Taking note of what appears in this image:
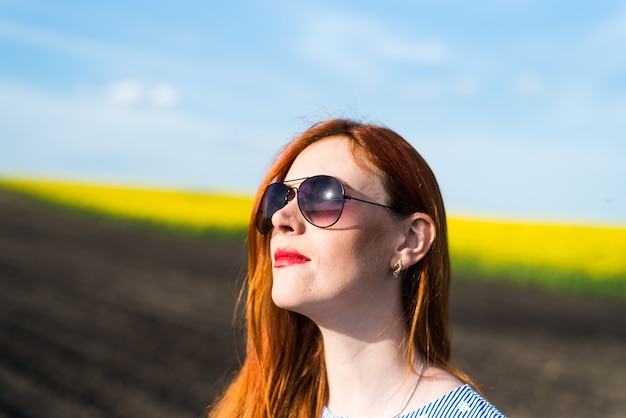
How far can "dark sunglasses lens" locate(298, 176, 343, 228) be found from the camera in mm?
2406

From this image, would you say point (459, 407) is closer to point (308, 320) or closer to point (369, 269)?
point (369, 269)

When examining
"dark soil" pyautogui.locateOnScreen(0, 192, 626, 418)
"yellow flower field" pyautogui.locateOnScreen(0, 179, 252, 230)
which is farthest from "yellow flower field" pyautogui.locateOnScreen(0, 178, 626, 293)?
"dark soil" pyautogui.locateOnScreen(0, 192, 626, 418)

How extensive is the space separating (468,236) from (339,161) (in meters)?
20.2

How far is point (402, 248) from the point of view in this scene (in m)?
2.49

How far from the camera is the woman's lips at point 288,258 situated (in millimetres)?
2424

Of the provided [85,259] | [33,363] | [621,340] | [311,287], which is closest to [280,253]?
[311,287]

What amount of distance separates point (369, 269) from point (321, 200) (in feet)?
0.88

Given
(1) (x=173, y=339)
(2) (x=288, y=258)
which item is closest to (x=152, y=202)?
(1) (x=173, y=339)

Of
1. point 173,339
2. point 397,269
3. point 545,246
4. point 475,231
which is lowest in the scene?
point 173,339

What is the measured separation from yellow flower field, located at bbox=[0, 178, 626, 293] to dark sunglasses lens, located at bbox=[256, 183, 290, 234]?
14.6m

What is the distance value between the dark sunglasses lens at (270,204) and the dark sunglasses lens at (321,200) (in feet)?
0.38

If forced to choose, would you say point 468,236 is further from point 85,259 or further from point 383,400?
point 383,400

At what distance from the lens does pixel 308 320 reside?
2.84 m

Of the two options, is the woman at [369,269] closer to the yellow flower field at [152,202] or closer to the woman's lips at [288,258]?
the woman's lips at [288,258]
